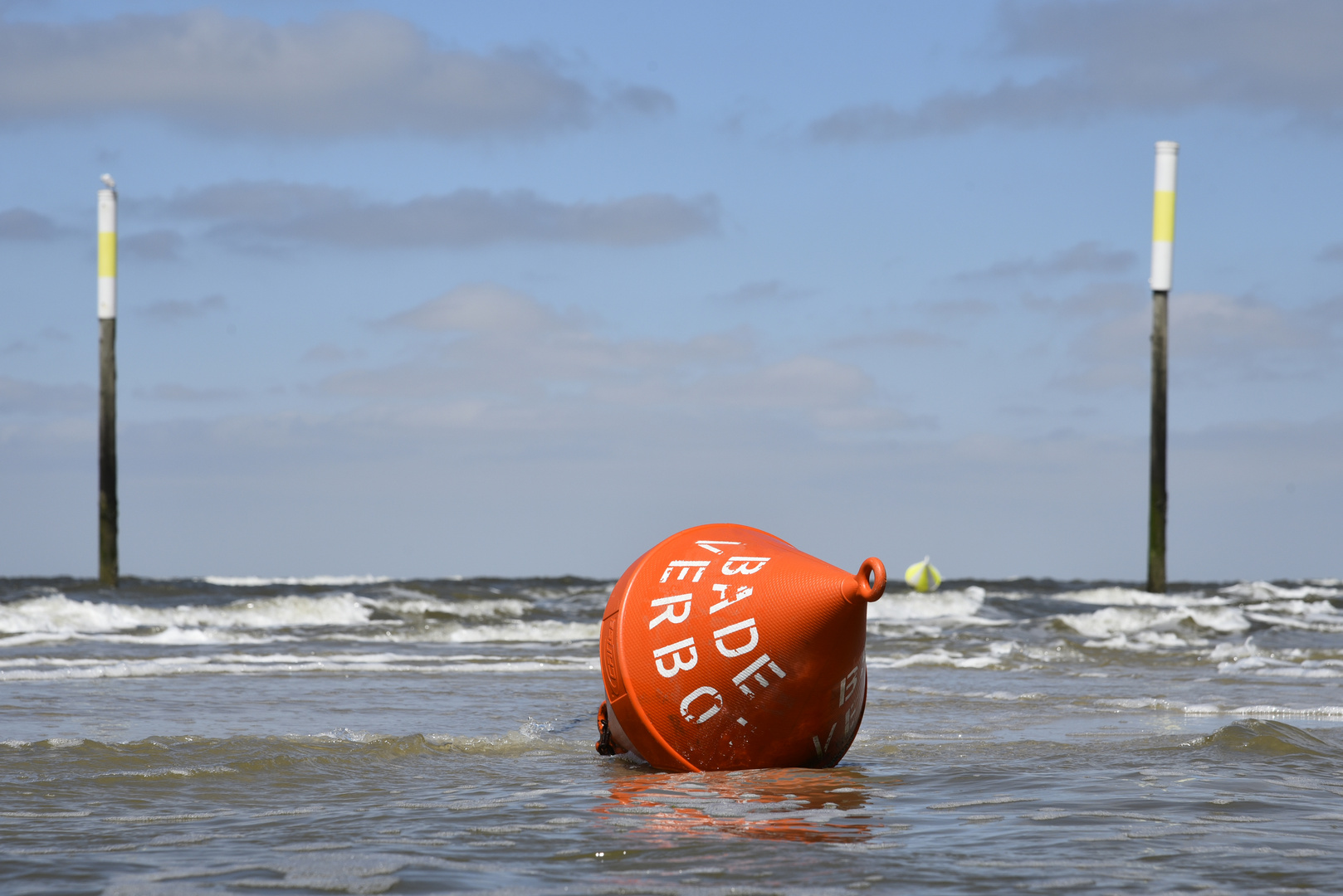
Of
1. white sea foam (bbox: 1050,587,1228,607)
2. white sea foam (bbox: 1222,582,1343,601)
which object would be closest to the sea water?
white sea foam (bbox: 1050,587,1228,607)

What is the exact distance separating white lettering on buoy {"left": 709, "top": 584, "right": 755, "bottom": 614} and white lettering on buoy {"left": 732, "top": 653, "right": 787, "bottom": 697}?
0.24 m

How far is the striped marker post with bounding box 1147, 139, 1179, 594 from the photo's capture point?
1942 centimetres

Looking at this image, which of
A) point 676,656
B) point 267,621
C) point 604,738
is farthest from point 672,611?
point 267,621

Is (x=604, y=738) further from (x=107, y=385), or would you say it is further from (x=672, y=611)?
(x=107, y=385)

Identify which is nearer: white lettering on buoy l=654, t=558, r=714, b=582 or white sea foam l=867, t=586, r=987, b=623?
white lettering on buoy l=654, t=558, r=714, b=582

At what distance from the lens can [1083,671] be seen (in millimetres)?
12391

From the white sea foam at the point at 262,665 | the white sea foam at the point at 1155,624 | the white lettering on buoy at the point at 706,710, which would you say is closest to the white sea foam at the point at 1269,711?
the white lettering on buoy at the point at 706,710

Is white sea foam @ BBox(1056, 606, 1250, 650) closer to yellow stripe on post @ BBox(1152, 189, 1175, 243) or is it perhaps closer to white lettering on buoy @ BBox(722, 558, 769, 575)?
yellow stripe on post @ BBox(1152, 189, 1175, 243)

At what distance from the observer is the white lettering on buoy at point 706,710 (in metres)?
5.49

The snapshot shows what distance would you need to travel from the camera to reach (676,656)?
5535mm

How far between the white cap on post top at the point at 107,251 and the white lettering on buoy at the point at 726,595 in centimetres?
1679

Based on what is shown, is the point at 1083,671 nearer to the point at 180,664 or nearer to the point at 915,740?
the point at 915,740

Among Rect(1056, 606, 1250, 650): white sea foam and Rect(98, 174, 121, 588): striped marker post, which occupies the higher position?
Rect(98, 174, 121, 588): striped marker post

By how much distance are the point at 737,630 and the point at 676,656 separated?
1.07 feet
